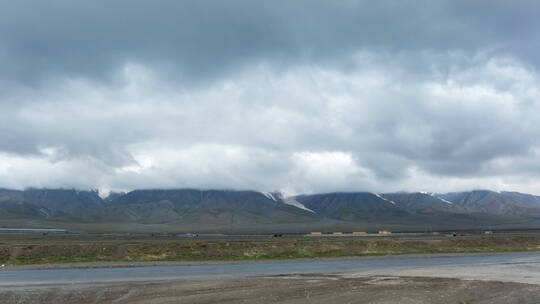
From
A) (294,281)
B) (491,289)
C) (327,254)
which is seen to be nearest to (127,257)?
(327,254)

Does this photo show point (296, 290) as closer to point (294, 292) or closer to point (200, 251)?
point (294, 292)

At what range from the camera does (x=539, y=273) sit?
57.8 meters

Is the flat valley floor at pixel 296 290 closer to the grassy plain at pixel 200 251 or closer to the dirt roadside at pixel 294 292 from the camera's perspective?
the dirt roadside at pixel 294 292

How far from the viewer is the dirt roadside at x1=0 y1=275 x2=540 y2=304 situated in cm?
3750

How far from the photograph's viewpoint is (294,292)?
41.4 metres

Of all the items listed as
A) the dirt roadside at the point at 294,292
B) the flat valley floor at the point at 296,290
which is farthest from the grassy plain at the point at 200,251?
the dirt roadside at the point at 294,292

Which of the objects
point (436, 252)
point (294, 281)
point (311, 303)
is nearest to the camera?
point (311, 303)

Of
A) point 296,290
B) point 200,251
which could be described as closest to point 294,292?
point 296,290

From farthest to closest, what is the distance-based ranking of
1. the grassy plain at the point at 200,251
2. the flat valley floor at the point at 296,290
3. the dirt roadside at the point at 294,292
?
the grassy plain at the point at 200,251
the flat valley floor at the point at 296,290
the dirt roadside at the point at 294,292

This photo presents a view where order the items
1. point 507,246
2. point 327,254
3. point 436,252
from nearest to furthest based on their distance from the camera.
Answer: point 327,254 < point 436,252 < point 507,246

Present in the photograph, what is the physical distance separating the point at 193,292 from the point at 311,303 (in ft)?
39.5

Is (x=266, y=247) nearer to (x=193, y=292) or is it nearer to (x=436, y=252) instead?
(x=436, y=252)

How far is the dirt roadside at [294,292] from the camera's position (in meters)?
37.5

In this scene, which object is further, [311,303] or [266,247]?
[266,247]
